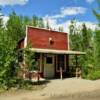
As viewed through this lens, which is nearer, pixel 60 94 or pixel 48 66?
pixel 60 94

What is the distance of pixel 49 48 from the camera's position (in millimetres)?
33031

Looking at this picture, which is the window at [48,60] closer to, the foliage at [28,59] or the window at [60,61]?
the window at [60,61]

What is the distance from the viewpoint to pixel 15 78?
897 inches

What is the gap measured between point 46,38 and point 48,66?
326 cm

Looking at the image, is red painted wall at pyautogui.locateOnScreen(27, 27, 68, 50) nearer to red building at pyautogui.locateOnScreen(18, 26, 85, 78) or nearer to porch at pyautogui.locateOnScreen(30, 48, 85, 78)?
red building at pyautogui.locateOnScreen(18, 26, 85, 78)

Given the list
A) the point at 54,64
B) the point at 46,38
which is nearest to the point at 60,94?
the point at 54,64

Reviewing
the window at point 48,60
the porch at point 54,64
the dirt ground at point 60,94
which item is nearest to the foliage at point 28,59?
the dirt ground at point 60,94

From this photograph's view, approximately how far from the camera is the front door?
3123 centimetres

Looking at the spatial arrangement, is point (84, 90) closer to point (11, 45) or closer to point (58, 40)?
point (11, 45)

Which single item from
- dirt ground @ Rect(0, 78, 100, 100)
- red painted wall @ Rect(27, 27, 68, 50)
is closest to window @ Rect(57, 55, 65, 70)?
red painted wall @ Rect(27, 27, 68, 50)

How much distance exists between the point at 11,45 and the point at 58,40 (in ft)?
40.3

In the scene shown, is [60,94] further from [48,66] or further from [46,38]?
[46,38]

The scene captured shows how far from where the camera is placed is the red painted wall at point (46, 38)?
31530 mm

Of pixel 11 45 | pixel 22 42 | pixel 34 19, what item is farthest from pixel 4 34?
pixel 34 19
